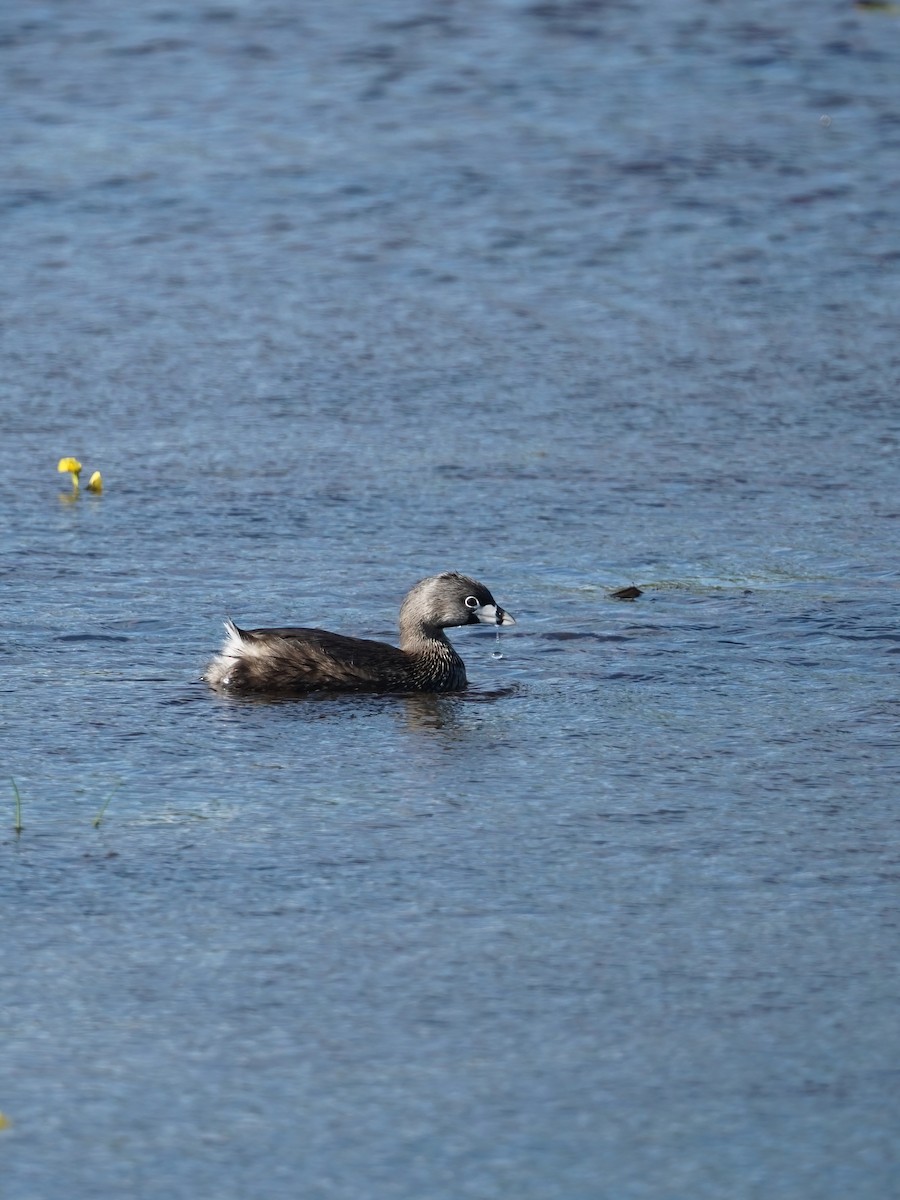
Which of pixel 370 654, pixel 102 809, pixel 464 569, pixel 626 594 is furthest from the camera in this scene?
pixel 464 569

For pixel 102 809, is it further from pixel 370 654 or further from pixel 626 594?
pixel 626 594

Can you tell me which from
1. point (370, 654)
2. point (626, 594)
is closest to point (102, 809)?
point (370, 654)

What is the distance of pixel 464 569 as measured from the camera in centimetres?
957

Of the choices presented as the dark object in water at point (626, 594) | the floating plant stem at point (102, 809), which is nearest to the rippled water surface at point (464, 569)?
the floating plant stem at point (102, 809)

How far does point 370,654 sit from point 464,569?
128 cm

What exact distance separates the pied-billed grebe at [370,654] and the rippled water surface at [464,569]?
13cm

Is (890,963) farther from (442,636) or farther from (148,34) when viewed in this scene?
(148,34)

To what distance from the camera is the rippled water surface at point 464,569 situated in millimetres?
5082

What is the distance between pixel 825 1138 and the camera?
15.9 ft

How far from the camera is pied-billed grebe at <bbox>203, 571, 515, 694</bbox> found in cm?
821

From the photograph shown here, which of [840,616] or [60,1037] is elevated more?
[60,1037]

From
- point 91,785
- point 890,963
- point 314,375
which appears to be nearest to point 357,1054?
point 890,963

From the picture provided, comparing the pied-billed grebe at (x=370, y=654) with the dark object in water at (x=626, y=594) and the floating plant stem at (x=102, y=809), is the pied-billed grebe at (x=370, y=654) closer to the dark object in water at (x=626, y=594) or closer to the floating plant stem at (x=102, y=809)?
the dark object in water at (x=626, y=594)

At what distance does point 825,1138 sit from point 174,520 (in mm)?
5838
